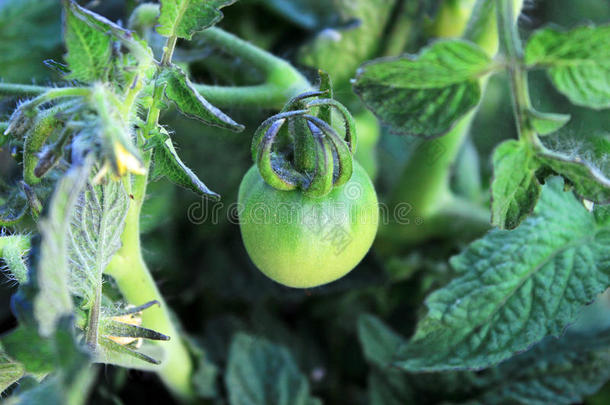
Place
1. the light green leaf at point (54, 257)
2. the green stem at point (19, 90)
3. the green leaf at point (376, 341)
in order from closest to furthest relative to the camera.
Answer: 1. the light green leaf at point (54, 257)
2. the green stem at point (19, 90)
3. the green leaf at point (376, 341)

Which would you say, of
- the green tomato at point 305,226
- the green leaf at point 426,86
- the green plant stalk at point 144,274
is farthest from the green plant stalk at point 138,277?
the green leaf at point 426,86

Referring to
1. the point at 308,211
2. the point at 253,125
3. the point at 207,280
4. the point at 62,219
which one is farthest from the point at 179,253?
the point at 62,219

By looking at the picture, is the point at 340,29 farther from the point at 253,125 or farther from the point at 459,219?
the point at 459,219

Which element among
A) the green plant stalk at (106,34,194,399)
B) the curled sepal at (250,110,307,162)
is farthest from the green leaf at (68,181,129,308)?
the curled sepal at (250,110,307,162)

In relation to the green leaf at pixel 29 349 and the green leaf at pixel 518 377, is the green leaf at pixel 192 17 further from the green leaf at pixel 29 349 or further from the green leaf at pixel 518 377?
the green leaf at pixel 518 377

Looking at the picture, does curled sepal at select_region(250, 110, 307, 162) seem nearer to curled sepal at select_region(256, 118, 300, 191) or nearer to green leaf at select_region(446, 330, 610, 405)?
curled sepal at select_region(256, 118, 300, 191)

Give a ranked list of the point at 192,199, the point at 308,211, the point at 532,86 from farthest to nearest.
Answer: the point at 532,86 < the point at 192,199 < the point at 308,211
